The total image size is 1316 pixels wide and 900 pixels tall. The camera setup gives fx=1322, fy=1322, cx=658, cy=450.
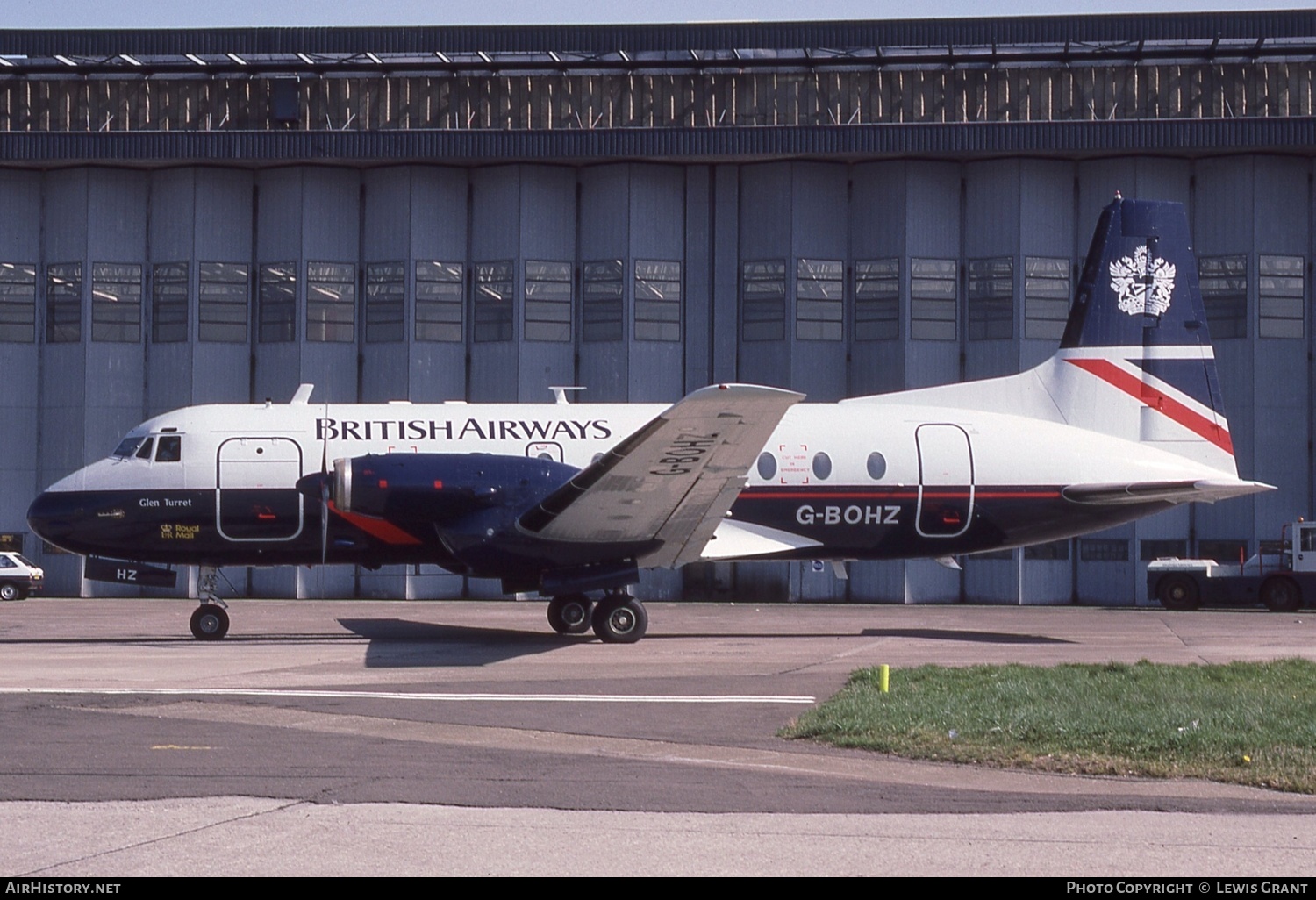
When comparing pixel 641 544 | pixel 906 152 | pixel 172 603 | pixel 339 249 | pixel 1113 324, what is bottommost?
pixel 172 603

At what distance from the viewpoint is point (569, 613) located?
2180 centimetres

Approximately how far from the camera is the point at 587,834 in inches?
286

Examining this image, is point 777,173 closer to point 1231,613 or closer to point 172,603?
point 1231,613

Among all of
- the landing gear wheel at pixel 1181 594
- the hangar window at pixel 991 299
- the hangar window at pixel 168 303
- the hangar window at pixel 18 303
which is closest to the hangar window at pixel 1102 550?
the landing gear wheel at pixel 1181 594

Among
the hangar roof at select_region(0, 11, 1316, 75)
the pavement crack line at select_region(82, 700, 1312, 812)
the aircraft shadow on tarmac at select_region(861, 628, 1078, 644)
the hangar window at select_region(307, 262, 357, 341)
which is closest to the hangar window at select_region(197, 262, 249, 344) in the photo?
the hangar window at select_region(307, 262, 357, 341)

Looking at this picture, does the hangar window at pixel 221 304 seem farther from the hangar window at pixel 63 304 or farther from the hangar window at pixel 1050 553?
the hangar window at pixel 1050 553

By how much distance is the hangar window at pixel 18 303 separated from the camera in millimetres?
39812

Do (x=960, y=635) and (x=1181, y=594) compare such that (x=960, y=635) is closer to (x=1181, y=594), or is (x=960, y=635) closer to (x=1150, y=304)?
(x=1150, y=304)

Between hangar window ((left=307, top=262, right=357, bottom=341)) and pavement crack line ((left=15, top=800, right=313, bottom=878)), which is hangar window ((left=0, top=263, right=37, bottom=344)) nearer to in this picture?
hangar window ((left=307, top=262, right=357, bottom=341))

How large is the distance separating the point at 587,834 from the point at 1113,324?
19.4 m

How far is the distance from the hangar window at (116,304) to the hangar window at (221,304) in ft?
6.22

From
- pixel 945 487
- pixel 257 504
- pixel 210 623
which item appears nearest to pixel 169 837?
pixel 257 504

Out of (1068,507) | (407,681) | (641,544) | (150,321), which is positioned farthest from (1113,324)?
(150,321)

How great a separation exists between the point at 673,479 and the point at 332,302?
23.5 metres
